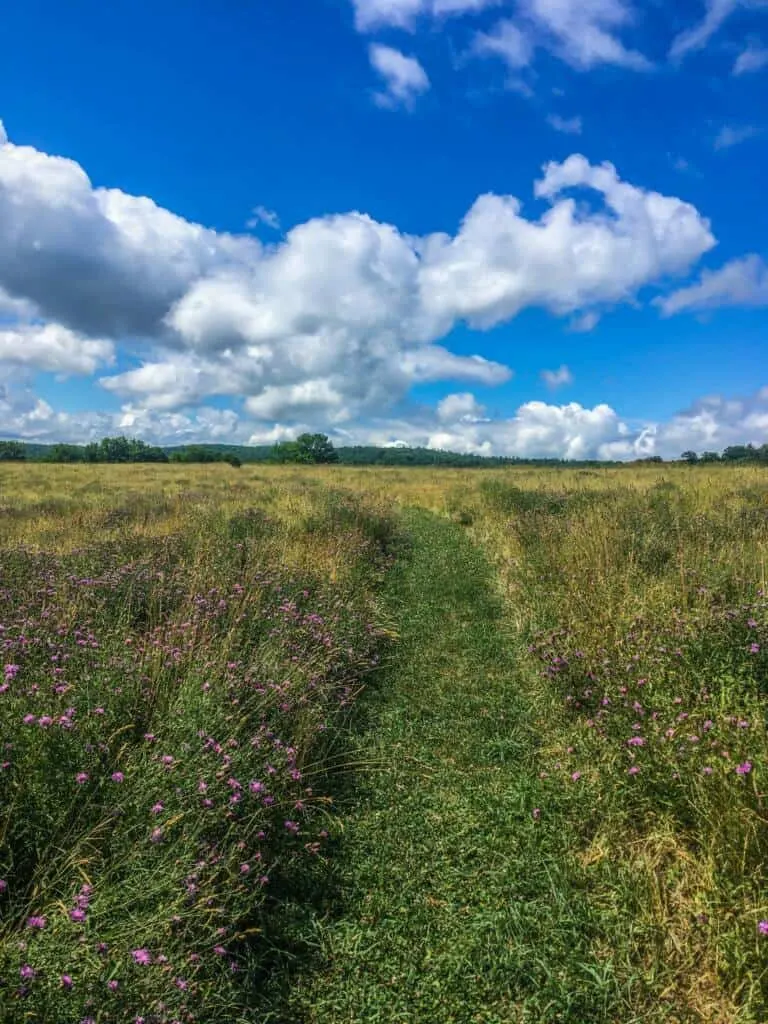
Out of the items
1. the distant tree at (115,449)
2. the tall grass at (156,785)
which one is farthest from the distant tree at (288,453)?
the tall grass at (156,785)

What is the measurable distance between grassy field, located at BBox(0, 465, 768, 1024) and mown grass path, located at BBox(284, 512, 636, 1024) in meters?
0.02

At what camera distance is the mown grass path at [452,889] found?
2439 mm

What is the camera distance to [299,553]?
877 cm

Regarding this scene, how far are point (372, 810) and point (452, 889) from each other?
0.87 m

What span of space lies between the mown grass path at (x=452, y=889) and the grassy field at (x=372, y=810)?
16 mm

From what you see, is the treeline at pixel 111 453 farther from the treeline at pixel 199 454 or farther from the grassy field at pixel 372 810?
the grassy field at pixel 372 810

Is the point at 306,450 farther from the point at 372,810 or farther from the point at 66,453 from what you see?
the point at 372,810

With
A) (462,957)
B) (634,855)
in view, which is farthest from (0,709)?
(634,855)

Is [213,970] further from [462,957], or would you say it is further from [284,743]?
[284,743]

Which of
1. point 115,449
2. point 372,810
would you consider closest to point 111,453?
point 115,449

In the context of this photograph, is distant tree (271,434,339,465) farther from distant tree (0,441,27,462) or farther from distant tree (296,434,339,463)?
distant tree (0,441,27,462)

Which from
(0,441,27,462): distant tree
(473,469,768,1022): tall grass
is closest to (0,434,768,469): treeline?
(0,441,27,462): distant tree

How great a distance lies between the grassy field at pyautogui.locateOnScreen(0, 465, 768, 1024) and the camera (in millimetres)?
2338

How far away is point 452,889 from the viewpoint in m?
3.06
